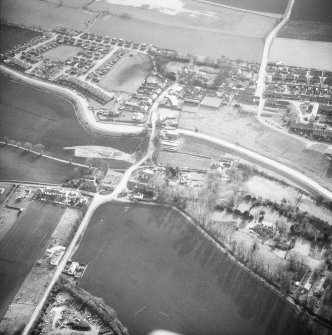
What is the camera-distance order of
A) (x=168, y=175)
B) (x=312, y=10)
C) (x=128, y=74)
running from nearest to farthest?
(x=168, y=175)
(x=128, y=74)
(x=312, y=10)

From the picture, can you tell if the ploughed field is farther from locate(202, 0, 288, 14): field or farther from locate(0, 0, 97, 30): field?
locate(202, 0, 288, 14): field

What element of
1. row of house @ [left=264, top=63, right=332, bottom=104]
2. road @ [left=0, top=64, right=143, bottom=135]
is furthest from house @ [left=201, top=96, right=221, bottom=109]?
road @ [left=0, top=64, right=143, bottom=135]

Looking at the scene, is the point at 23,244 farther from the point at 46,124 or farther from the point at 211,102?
the point at 211,102

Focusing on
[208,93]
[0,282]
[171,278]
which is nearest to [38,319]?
[0,282]

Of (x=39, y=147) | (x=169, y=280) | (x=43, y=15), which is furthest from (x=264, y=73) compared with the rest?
(x=43, y=15)

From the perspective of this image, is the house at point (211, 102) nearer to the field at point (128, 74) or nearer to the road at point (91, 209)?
the road at point (91, 209)

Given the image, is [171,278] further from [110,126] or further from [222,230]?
Answer: [110,126]
